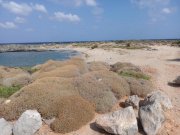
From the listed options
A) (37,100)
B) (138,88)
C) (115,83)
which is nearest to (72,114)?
(37,100)

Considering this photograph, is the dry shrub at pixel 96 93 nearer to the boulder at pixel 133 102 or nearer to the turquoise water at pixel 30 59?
the boulder at pixel 133 102

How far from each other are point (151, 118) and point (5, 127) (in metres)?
4.76

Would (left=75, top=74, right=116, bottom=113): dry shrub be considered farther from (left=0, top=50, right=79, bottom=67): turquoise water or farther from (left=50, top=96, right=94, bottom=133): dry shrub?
(left=0, top=50, right=79, bottom=67): turquoise water

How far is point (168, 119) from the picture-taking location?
1083 cm

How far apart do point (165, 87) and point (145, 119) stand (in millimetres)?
7047

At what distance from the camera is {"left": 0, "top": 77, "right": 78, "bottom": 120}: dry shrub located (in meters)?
10.8

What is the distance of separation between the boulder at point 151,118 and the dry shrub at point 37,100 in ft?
9.98

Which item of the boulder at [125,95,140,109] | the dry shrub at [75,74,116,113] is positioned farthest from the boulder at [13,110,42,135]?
the boulder at [125,95,140,109]

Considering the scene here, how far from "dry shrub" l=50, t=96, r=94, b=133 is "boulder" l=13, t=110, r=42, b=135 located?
2.00 feet

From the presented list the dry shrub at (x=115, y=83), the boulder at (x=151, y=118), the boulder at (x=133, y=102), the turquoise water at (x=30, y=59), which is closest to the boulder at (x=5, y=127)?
the boulder at (x=151, y=118)

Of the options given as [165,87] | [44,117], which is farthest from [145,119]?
[165,87]

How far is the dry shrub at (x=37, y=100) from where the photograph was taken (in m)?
10.8

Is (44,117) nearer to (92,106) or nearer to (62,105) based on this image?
(62,105)

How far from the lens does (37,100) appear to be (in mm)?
11133
